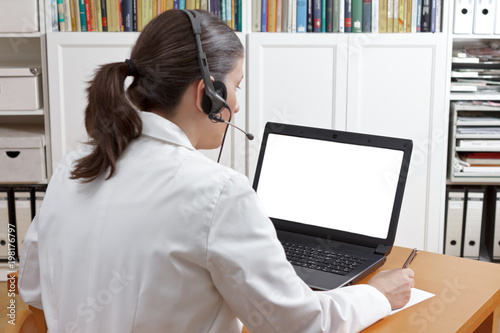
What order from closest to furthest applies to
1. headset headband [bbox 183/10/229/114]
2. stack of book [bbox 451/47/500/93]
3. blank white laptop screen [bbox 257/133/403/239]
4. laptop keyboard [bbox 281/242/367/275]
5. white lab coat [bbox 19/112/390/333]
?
white lab coat [bbox 19/112/390/333]
headset headband [bbox 183/10/229/114]
laptop keyboard [bbox 281/242/367/275]
blank white laptop screen [bbox 257/133/403/239]
stack of book [bbox 451/47/500/93]

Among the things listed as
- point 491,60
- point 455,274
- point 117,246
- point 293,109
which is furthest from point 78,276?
point 491,60

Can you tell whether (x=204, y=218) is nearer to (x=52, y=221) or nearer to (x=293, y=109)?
(x=52, y=221)

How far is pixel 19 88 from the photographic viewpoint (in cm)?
277

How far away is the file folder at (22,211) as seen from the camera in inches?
115

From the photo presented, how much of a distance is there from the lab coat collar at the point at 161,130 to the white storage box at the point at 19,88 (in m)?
1.91

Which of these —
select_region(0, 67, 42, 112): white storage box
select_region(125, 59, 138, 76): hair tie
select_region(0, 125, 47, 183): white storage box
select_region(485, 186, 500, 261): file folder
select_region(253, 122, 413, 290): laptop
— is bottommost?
select_region(485, 186, 500, 261): file folder

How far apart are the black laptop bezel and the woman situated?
36 centimetres

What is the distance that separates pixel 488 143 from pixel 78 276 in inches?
90.6

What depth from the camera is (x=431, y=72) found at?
2.79 m

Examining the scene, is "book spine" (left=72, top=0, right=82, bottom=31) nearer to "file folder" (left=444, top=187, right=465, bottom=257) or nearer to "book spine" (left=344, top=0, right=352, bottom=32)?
"book spine" (left=344, top=0, right=352, bottom=32)

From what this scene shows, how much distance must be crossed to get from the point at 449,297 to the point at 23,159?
2.11 m

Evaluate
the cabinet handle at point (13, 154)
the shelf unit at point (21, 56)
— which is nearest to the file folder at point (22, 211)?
the cabinet handle at point (13, 154)

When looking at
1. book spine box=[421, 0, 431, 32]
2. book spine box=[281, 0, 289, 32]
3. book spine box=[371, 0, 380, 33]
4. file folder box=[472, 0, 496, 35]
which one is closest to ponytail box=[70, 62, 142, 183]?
book spine box=[281, 0, 289, 32]

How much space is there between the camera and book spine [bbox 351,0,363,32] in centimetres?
277
